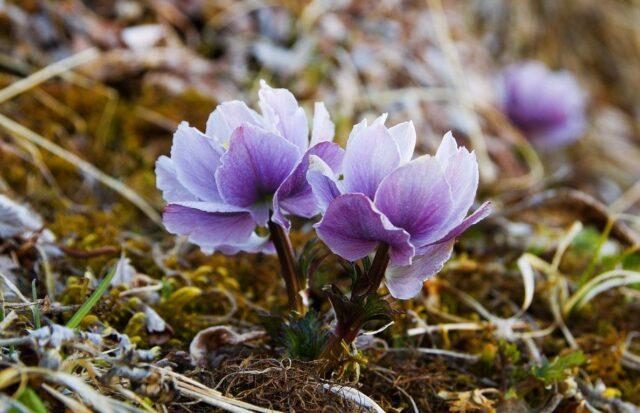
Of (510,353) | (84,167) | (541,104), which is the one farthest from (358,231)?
(541,104)

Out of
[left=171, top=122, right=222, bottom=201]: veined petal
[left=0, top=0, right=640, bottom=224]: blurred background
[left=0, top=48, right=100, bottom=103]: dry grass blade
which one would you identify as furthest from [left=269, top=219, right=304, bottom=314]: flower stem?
[left=0, top=48, right=100, bottom=103]: dry grass blade

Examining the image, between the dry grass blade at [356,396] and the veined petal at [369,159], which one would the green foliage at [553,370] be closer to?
the dry grass blade at [356,396]

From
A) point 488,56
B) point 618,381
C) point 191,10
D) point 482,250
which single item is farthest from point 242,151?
point 488,56

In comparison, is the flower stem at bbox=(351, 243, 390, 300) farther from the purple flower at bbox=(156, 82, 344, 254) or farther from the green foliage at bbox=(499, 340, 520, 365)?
the green foliage at bbox=(499, 340, 520, 365)

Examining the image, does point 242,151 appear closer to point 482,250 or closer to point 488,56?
point 482,250

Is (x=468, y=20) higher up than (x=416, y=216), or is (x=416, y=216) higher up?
(x=416, y=216)

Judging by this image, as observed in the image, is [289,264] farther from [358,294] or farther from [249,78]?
[249,78]

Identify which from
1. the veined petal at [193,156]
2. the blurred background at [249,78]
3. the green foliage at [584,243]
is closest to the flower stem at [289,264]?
the veined petal at [193,156]
